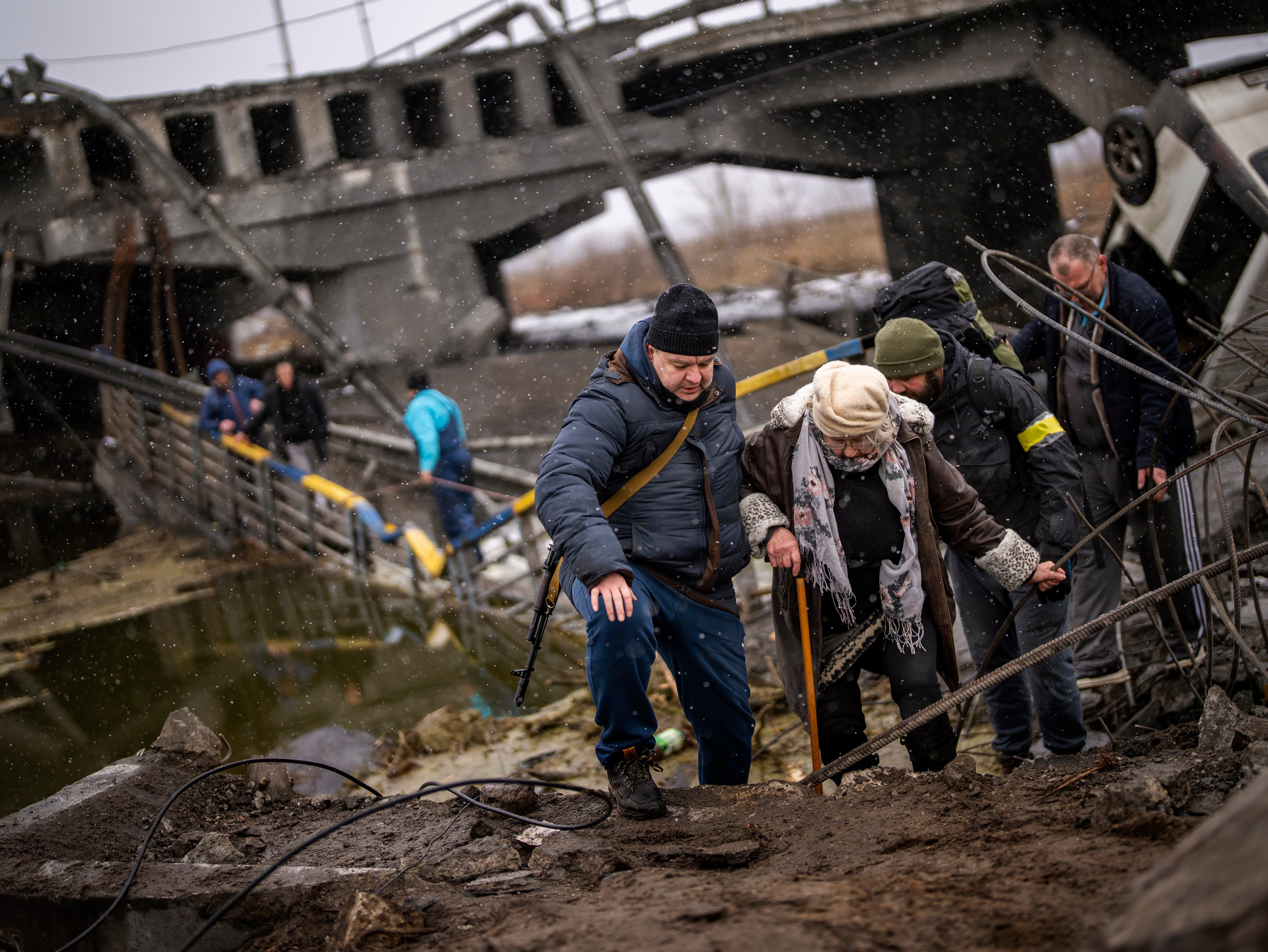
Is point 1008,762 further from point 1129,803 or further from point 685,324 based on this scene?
point 685,324

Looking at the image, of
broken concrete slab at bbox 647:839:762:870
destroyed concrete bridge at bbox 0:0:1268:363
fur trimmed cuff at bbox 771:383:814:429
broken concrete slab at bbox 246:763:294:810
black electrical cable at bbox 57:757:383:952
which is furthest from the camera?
destroyed concrete bridge at bbox 0:0:1268:363

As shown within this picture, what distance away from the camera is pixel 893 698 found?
358 centimetres

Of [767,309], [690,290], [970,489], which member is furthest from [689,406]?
[767,309]

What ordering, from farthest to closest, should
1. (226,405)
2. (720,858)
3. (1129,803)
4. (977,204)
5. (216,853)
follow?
(977,204)
(226,405)
(216,853)
(720,858)
(1129,803)

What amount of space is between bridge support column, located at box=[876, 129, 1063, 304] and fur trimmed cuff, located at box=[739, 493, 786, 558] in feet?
58.9

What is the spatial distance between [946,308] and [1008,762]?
6.38 ft

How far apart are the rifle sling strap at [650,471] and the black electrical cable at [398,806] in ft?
3.32

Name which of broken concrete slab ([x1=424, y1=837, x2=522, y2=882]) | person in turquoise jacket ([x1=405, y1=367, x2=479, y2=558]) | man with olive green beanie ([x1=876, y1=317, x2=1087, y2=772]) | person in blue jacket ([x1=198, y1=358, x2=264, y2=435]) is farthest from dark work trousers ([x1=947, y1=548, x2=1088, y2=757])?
person in blue jacket ([x1=198, y1=358, x2=264, y2=435])

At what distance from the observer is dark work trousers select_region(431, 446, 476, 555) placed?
872 cm

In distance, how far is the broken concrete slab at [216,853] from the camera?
3473 mm

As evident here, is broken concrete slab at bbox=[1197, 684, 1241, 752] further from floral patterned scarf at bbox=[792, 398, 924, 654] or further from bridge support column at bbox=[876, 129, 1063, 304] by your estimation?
bridge support column at bbox=[876, 129, 1063, 304]

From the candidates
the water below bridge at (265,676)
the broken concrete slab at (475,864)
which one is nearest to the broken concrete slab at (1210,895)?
the broken concrete slab at (475,864)

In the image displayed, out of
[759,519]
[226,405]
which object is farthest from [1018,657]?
[226,405]

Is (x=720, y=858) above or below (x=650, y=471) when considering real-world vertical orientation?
below
